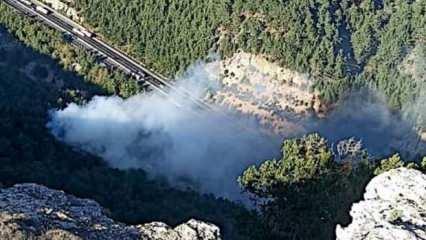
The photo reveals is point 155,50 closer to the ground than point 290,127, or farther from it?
farther from it

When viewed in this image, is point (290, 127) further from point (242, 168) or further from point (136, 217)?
point (136, 217)

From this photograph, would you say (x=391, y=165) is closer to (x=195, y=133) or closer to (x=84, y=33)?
(x=195, y=133)

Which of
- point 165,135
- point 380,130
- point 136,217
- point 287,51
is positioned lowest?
point 136,217

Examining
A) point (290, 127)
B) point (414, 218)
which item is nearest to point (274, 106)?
point (290, 127)

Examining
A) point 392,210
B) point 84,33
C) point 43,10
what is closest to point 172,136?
point 84,33

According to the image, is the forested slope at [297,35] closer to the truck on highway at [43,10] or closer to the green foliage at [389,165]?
the truck on highway at [43,10]

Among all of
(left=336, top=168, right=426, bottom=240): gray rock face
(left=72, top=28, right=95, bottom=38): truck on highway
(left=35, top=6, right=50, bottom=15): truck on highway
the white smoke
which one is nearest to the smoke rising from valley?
the white smoke

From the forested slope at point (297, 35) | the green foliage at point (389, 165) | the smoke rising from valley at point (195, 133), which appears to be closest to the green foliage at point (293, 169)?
the green foliage at point (389, 165)
